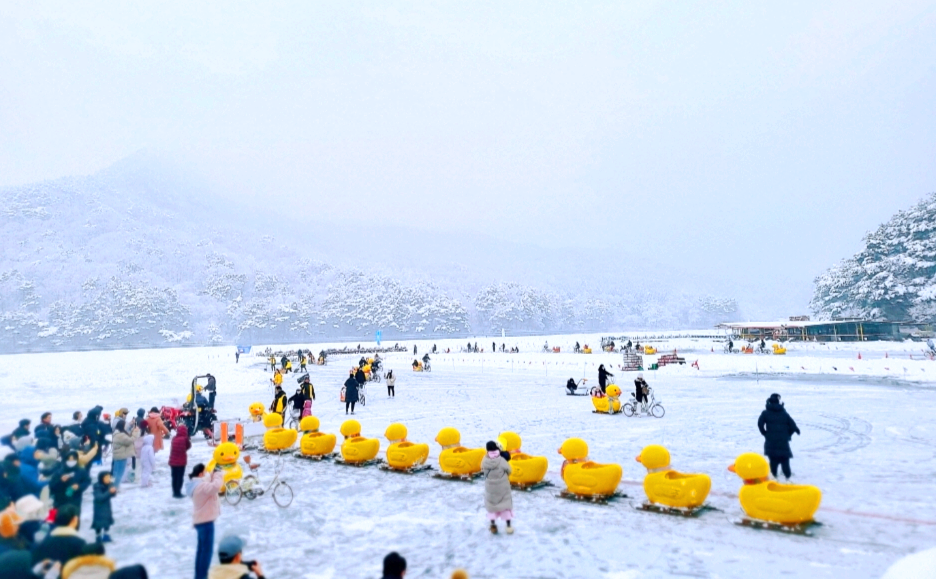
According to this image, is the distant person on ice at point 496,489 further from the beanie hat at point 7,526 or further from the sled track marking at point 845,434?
the sled track marking at point 845,434

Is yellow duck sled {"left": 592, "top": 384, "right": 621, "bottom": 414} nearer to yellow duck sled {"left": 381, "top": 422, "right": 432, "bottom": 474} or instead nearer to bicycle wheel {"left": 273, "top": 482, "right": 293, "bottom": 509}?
yellow duck sled {"left": 381, "top": 422, "right": 432, "bottom": 474}

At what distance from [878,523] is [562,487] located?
4821mm

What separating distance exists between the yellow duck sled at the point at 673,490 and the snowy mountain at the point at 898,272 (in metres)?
64.7

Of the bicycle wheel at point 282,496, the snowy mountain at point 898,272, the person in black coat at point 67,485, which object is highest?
the snowy mountain at point 898,272

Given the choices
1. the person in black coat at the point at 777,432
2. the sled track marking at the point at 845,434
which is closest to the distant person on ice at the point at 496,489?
the person in black coat at the point at 777,432

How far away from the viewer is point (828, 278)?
268 ft

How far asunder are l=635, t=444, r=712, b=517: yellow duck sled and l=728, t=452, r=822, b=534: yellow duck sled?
1.98 feet

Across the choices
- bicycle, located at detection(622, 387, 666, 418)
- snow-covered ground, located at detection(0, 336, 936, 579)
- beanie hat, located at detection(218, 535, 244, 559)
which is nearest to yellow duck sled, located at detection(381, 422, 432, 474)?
snow-covered ground, located at detection(0, 336, 936, 579)

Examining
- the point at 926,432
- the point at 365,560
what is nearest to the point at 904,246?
the point at 926,432

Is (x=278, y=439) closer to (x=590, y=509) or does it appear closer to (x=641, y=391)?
(x=590, y=509)

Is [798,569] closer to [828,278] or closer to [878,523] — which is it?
[878,523]

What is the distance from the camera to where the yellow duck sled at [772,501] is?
25.2 feet

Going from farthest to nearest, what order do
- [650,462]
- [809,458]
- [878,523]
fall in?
[809,458], [650,462], [878,523]

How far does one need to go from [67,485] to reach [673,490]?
8576 mm
